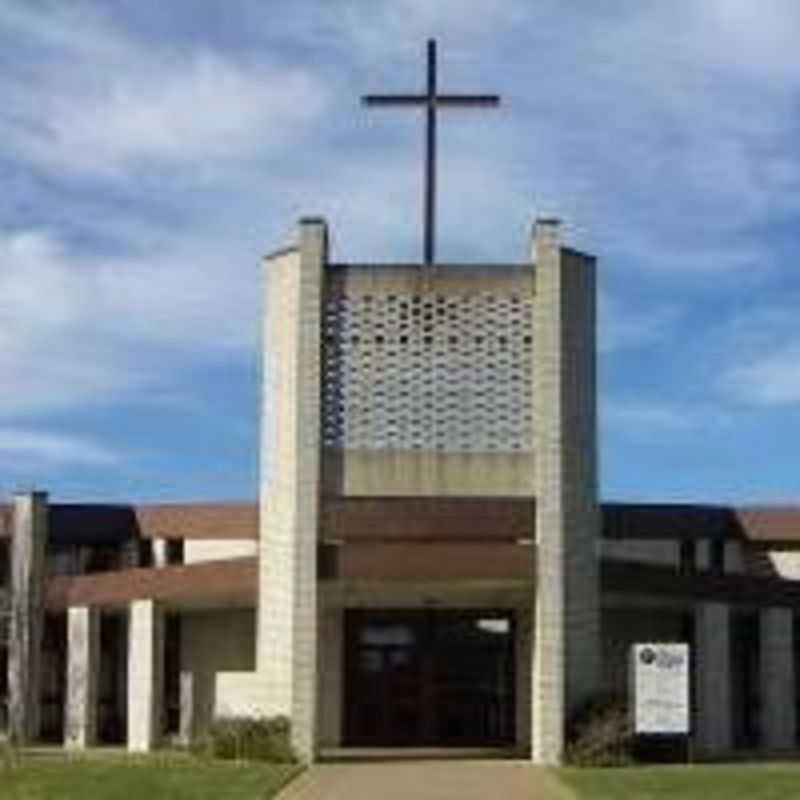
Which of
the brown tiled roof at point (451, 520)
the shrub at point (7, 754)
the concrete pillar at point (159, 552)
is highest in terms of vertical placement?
the concrete pillar at point (159, 552)

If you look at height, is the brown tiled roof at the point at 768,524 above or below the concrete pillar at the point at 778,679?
above

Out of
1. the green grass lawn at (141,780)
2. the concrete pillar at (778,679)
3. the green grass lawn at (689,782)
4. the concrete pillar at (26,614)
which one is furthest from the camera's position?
the concrete pillar at (26,614)

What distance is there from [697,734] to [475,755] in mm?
7286

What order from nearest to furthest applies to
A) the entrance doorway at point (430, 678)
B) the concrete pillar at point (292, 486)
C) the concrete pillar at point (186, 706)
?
the concrete pillar at point (292, 486)
the entrance doorway at point (430, 678)
the concrete pillar at point (186, 706)

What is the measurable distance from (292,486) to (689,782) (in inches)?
474

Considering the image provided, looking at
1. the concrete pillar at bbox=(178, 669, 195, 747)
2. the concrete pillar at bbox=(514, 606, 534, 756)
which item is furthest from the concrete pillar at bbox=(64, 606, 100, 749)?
the concrete pillar at bbox=(514, 606, 534, 756)

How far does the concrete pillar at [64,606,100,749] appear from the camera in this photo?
53.7 m

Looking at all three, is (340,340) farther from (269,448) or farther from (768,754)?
(768,754)

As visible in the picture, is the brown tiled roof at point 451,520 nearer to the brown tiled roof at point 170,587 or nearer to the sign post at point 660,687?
the brown tiled roof at point 170,587

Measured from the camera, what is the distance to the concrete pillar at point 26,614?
54.4 metres

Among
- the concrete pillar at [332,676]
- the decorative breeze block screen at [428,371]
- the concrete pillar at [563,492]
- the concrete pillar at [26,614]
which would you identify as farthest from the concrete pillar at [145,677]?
the concrete pillar at [563,492]

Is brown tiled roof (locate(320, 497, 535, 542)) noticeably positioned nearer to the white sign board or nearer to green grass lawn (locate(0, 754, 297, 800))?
green grass lawn (locate(0, 754, 297, 800))

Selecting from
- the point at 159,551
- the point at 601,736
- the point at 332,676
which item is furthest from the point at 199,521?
the point at 601,736

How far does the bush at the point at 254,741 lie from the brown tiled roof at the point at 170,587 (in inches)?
161
